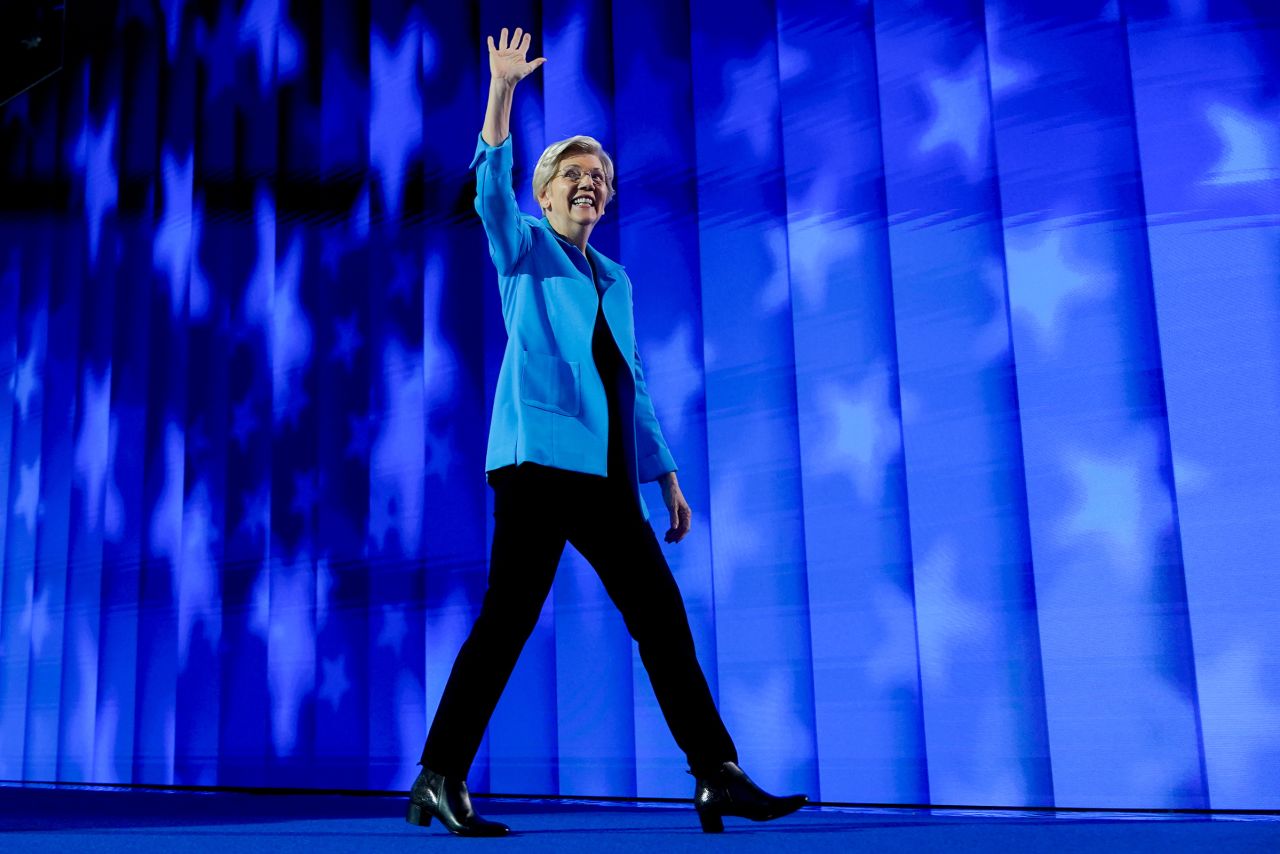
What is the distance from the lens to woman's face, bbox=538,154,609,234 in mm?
1648

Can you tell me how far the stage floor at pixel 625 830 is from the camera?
1416mm

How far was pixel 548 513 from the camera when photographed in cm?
153

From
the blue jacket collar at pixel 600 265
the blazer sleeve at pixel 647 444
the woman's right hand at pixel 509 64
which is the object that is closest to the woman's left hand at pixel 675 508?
the blazer sleeve at pixel 647 444

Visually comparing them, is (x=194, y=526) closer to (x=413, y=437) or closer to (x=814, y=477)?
(x=413, y=437)

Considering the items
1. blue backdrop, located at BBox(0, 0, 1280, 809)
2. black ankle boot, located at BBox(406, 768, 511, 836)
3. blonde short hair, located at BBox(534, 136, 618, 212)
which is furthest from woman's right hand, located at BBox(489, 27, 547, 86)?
black ankle boot, located at BBox(406, 768, 511, 836)

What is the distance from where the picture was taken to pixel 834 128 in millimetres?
2115

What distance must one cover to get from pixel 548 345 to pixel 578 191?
0.75ft

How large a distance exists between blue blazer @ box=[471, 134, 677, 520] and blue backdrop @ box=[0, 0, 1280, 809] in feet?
1.74

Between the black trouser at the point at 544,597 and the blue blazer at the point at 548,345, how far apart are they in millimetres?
39

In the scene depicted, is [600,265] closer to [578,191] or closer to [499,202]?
[578,191]

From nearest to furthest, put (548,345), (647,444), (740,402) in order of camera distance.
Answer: (548,345) < (647,444) < (740,402)

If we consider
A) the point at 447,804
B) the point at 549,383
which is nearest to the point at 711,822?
the point at 447,804

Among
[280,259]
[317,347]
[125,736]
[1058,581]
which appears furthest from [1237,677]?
[125,736]

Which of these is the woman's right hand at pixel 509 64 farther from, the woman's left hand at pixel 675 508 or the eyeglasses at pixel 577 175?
the woman's left hand at pixel 675 508
